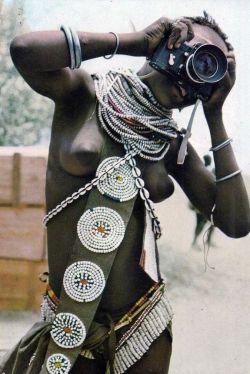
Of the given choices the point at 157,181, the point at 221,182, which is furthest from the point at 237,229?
the point at 157,181

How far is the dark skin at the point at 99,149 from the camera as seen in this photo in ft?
6.39

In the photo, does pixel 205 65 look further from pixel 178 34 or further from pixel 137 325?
pixel 137 325

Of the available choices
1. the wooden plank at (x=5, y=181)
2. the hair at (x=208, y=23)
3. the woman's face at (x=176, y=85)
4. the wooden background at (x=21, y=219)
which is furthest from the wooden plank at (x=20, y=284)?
the hair at (x=208, y=23)

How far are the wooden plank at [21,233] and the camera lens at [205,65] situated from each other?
1589 mm

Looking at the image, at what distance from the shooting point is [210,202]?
232 cm

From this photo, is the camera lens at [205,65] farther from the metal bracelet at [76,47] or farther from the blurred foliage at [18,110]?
the blurred foliage at [18,110]

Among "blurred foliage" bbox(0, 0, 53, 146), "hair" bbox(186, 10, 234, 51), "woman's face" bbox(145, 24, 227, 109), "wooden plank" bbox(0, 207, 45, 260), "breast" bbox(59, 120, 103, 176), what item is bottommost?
"wooden plank" bbox(0, 207, 45, 260)

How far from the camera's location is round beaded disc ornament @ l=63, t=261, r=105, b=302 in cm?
206

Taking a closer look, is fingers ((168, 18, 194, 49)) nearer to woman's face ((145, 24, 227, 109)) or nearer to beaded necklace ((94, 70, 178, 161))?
woman's face ((145, 24, 227, 109))

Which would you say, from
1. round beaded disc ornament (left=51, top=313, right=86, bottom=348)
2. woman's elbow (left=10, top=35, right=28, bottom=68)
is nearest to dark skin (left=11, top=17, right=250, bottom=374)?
woman's elbow (left=10, top=35, right=28, bottom=68)

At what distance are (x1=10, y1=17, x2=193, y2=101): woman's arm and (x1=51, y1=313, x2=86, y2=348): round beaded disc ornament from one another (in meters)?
0.57

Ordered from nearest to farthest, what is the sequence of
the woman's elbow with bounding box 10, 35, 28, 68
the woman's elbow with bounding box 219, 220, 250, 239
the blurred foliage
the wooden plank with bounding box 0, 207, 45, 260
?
the woman's elbow with bounding box 10, 35, 28, 68 → the woman's elbow with bounding box 219, 220, 250, 239 → the blurred foliage → the wooden plank with bounding box 0, 207, 45, 260

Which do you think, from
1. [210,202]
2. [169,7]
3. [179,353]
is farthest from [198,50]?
[179,353]

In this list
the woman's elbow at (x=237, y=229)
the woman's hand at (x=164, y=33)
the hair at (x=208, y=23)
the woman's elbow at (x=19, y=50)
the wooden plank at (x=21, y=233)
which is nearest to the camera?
the woman's elbow at (x=19, y=50)
